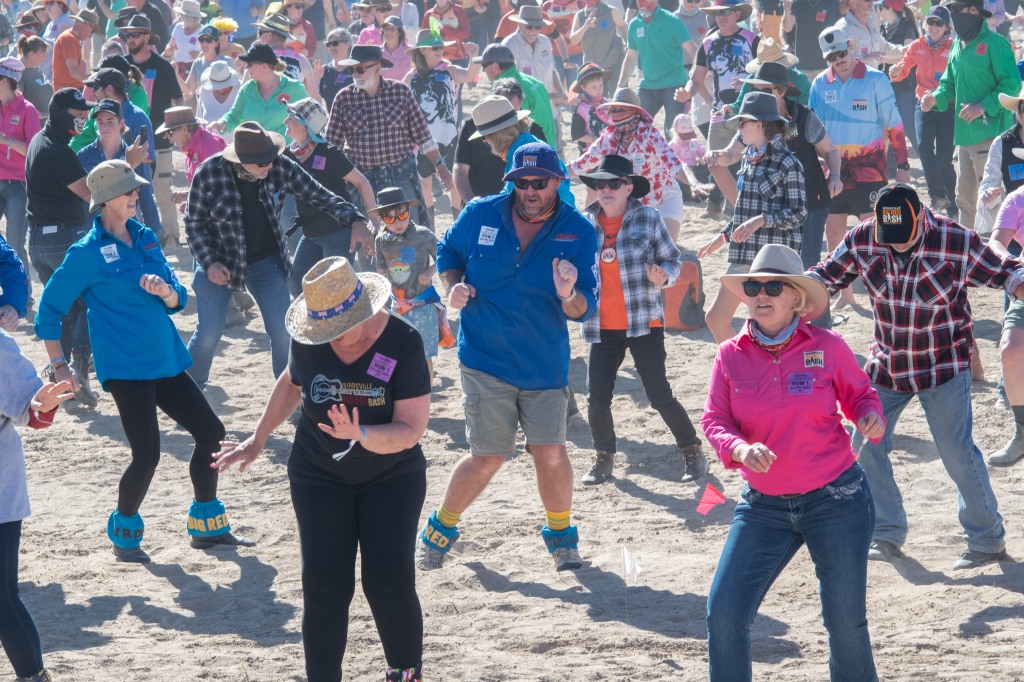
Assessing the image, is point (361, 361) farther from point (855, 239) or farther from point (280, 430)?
point (280, 430)

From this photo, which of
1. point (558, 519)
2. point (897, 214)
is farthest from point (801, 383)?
point (558, 519)

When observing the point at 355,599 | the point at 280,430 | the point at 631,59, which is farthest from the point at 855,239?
the point at 631,59

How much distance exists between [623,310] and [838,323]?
152 inches

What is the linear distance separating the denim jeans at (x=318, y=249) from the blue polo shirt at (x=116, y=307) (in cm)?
283

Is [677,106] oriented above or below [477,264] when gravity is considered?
above

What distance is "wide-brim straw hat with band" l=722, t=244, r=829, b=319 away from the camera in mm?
5277

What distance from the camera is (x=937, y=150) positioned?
546 inches

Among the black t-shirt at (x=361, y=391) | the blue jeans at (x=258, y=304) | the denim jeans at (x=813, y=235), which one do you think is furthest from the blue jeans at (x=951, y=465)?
the blue jeans at (x=258, y=304)

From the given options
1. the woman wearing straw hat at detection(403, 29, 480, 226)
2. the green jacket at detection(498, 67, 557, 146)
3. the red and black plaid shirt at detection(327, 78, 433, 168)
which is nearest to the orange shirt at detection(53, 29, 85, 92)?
the woman wearing straw hat at detection(403, 29, 480, 226)

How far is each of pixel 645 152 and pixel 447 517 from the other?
362 cm

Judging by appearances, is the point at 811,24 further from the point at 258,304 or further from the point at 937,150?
the point at 258,304

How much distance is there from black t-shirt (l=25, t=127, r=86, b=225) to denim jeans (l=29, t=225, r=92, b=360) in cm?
8

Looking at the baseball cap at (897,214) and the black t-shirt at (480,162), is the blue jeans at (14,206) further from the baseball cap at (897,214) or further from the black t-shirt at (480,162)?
the baseball cap at (897,214)

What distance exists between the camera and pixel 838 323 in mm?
11484
